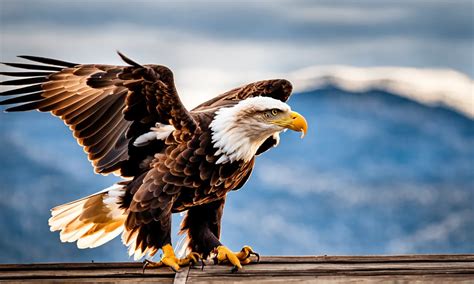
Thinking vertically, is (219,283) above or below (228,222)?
below

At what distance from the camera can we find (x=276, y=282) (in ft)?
12.7

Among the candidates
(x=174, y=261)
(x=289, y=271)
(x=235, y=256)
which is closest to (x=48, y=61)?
(x=174, y=261)

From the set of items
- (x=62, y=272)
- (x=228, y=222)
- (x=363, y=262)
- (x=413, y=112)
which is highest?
(x=413, y=112)

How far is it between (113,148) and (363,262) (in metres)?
1.42

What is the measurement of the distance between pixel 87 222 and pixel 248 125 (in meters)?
1.06

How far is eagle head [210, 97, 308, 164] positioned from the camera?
4414 mm

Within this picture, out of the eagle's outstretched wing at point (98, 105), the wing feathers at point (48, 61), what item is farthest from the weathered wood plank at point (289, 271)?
the wing feathers at point (48, 61)

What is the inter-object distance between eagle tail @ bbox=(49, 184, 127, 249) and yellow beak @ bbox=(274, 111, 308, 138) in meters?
0.99

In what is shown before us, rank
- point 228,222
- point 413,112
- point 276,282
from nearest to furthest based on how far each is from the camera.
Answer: point 276,282 → point 228,222 → point 413,112

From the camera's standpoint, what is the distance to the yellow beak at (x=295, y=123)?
173 inches

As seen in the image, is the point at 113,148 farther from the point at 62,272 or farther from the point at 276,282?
the point at 276,282

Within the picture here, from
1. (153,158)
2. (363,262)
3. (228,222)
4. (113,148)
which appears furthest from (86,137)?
(228,222)

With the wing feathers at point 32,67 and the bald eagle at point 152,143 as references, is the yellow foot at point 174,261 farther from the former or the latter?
the wing feathers at point 32,67

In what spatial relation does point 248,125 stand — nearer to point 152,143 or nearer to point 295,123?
point 295,123
